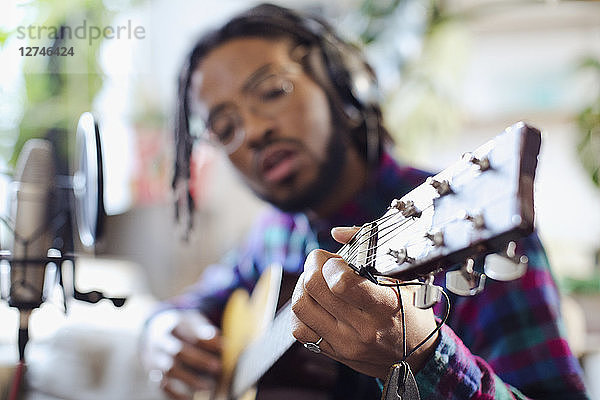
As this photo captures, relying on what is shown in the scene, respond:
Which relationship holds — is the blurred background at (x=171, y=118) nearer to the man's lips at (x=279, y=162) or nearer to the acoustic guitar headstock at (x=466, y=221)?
the acoustic guitar headstock at (x=466, y=221)

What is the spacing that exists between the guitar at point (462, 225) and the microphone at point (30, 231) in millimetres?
266

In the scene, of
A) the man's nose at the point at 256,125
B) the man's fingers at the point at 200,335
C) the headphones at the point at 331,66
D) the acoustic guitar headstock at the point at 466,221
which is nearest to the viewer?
the acoustic guitar headstock at the point at 466,221

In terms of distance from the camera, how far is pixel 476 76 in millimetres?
2545

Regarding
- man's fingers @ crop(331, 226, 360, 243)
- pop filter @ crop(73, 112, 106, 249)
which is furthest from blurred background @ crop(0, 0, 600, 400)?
man's fingers @ crop(331, 226, 360, 243)

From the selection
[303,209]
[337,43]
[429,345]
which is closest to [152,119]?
[337,43]

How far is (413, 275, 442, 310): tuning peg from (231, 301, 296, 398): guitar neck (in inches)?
7.2

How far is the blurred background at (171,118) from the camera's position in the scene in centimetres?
58

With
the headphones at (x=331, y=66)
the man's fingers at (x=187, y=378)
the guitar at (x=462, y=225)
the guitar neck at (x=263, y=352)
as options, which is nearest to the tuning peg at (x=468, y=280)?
the guitar at (x=462, y=225)

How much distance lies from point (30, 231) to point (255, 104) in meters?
0.27

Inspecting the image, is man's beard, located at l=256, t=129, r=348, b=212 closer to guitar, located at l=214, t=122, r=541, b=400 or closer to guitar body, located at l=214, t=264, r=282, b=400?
guitar body, located at l=214, t=264, r=282, b=400

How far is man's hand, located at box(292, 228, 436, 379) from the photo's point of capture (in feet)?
1.31

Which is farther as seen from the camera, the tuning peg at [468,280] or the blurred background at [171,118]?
the blurred background at [171,118]

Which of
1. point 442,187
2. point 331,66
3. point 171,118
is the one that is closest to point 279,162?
point 331,66

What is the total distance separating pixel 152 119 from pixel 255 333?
73cm
